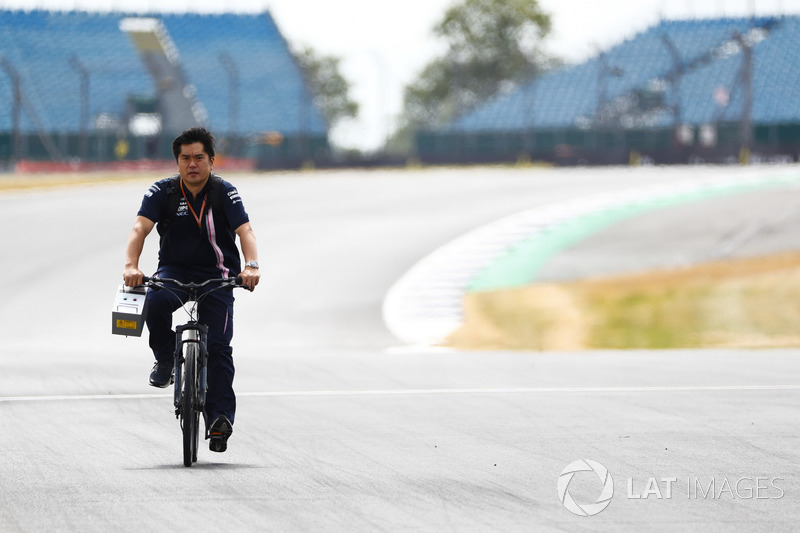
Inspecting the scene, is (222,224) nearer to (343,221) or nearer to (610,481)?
(610,481)

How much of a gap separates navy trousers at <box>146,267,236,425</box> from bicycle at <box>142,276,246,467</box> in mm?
119

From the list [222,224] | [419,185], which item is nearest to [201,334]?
[222,224]

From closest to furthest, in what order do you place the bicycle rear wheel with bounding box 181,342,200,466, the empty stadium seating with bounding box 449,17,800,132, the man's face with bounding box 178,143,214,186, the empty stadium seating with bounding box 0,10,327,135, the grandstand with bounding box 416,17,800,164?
the bicycle rear wheel with bounding box 181,342,200,466 → the man's face with bounding box 178,143,214,186 → the grandstand with bounding box 416,17,800,164 → the empty stadium seating with bounding box 449,17,800,132 → the empty stadium seating with bounding box 0,10,327,135

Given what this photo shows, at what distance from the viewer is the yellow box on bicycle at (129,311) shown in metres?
7.61

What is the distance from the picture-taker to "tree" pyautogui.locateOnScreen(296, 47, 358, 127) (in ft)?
429

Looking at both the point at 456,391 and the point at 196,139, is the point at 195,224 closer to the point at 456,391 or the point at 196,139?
the point at 196,139

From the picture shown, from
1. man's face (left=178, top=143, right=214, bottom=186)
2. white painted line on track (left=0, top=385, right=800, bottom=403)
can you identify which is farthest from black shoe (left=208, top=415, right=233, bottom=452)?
white painted line on track (left=0, top=385, right=800, bottom=403)

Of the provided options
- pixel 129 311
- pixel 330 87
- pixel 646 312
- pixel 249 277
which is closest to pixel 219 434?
pixel 129 311

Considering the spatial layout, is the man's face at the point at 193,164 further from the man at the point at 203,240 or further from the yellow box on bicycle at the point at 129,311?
the yellow box on bicycle at the point at 129,311

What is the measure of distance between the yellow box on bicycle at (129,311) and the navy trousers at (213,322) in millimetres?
157

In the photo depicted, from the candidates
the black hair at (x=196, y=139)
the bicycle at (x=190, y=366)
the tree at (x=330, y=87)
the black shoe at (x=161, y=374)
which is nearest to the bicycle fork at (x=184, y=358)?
the bicycle at (x=190, y=366)

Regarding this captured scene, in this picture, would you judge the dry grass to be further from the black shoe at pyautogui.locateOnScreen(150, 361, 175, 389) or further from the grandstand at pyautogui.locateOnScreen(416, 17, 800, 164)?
the grandstand at pyautogui.locateOnScreen(416, 17, 800, 164)

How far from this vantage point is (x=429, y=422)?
9.51m

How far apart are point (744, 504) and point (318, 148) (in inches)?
3192
